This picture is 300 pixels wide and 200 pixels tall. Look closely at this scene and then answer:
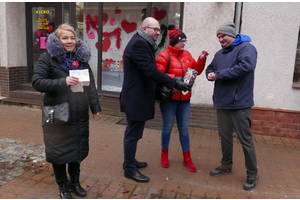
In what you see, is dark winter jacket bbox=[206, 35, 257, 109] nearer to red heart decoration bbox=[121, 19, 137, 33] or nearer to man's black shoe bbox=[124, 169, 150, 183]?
man's black shoe bbox=[124, 169, 150, 183]

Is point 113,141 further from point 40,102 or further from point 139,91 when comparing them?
point 40,102

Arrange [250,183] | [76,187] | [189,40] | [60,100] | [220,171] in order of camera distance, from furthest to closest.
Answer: [189,40]
[220,171]
[250,183]
[76,187]
[60,100]

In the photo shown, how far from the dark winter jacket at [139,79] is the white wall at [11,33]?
5.23 meters

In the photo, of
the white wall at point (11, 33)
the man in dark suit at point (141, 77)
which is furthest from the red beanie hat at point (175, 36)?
the white wall at point (11, 33)

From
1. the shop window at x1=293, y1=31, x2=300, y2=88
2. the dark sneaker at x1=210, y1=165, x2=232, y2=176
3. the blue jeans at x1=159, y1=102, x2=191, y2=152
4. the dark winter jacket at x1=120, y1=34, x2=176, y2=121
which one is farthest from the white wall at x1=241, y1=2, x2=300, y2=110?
the dark winter jacket at x1=120, y1=34, x2=176, y2=121

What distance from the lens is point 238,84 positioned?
3.28 metres

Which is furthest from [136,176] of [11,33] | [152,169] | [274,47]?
[11,33]

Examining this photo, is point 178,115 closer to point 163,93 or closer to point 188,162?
point 163,93

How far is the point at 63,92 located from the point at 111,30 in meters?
4.45

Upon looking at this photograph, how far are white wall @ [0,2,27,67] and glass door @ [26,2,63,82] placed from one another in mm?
183

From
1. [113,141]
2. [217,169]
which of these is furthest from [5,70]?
[217,169]

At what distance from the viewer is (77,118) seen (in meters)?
2.87

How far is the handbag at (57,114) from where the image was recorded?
2701 millimetres

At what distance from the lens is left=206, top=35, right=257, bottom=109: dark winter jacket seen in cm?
314
